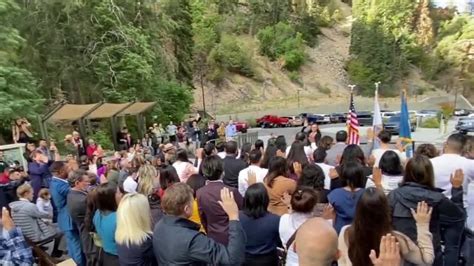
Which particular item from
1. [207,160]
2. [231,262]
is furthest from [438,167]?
[231,262]

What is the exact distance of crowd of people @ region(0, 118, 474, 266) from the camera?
8.94 feet

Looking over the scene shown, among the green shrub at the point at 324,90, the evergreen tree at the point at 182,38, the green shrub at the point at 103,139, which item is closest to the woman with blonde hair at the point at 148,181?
the green shrub at the point at 103,139

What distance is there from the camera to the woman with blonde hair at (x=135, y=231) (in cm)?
362

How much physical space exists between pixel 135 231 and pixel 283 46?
230ft

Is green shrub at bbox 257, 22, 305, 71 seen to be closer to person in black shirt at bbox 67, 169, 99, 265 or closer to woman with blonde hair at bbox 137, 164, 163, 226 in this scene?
person in black shirt at bbox 67, 169, 99, 265

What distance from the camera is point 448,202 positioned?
3.74m

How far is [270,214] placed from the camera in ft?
13.2

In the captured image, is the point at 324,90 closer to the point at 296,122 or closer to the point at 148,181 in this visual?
the point at 296,122

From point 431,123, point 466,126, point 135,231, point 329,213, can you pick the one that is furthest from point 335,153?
point 431,123

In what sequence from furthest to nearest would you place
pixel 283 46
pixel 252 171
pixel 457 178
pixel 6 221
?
pixel 283 46 → pixel 252 171 → pixel 6 221 → pixel 457 178

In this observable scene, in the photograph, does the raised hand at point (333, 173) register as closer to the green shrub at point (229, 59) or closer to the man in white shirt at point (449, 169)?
the man in white shirt at point (449, 169)

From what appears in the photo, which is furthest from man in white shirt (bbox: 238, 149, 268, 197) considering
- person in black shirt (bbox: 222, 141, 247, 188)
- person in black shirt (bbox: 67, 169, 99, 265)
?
person in black shirt (bbox: 67, 169, 99, 265)

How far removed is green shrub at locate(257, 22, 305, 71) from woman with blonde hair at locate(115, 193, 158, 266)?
225 ft

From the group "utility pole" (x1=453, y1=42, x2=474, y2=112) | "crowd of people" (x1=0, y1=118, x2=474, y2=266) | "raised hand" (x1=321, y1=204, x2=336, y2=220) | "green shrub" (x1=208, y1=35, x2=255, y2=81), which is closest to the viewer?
"crowd of people" (x1=0, y1=118, x2=474, y2=266)
